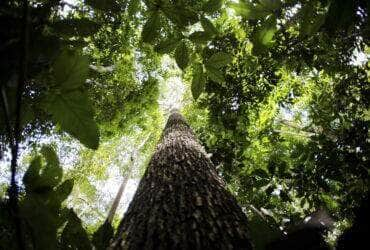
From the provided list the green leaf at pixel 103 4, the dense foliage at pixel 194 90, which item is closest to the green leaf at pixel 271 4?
the dense foliage at pixel 194 90

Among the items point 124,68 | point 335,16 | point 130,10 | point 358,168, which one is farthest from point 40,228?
point 124,68

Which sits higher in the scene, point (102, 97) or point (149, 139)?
point (149, 139)

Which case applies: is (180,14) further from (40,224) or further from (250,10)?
(40,224)

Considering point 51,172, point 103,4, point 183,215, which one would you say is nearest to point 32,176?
point 51,172

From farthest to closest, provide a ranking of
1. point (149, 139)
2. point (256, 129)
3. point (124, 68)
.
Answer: point (149, 139) → point (124, 68) → point (256, 129)

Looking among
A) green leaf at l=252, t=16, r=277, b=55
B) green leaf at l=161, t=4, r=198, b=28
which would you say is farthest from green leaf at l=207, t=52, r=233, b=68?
green leaf at l=161, t=4, r=198, b=28

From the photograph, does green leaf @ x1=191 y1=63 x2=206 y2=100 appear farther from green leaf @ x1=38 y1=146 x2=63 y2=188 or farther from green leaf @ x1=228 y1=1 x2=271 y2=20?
green leaf @ x1=38 y1=146 x2=63 y2=188

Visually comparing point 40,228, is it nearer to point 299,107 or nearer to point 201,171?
point 201,171

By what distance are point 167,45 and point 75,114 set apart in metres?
0.68

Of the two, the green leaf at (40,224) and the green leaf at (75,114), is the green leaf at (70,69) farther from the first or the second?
the green leaf at (40,224)

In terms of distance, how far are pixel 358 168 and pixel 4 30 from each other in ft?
10.2

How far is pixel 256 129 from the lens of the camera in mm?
7555

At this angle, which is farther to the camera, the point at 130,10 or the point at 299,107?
the point at 299,107

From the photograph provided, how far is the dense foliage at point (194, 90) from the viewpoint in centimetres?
61
